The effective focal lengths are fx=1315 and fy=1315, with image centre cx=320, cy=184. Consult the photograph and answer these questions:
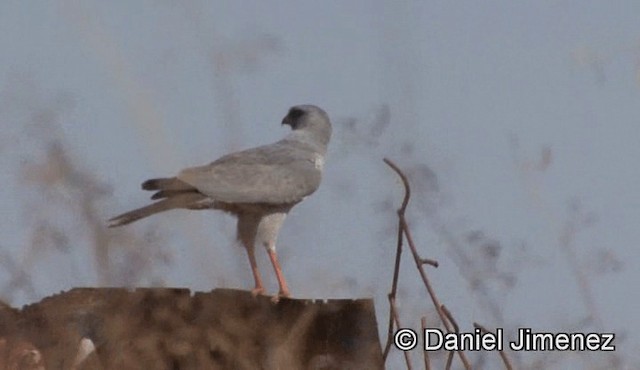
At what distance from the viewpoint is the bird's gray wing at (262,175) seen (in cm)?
405

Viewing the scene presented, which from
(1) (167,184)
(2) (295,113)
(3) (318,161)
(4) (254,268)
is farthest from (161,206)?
(2) (295,113)

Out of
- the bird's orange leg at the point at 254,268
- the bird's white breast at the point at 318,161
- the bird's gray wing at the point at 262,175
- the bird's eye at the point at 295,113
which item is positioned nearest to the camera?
the bird's orange leg at the point at 254,268

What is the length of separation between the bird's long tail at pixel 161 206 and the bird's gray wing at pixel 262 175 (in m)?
0.05

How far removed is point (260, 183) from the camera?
168 inches

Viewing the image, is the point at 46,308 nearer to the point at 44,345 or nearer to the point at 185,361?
the point at 44,345

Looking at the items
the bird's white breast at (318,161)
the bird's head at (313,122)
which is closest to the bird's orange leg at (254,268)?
the bird's white breast at (318,161)

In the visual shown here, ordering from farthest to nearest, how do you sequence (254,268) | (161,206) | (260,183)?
(260,183) → (254,268) → (161,206)

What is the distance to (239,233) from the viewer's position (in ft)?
14.2

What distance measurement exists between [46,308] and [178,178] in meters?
1.48

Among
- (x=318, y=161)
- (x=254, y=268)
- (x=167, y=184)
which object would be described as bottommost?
(x=254, y=268)

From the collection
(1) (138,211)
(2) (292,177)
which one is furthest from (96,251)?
(2) (292,177)

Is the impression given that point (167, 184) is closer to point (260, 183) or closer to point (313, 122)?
point (260, 183)

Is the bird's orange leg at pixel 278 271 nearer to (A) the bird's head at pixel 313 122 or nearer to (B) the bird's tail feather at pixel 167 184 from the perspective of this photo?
(B) the bird's tail feather at pixel 167 184

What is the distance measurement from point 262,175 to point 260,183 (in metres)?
0.03
